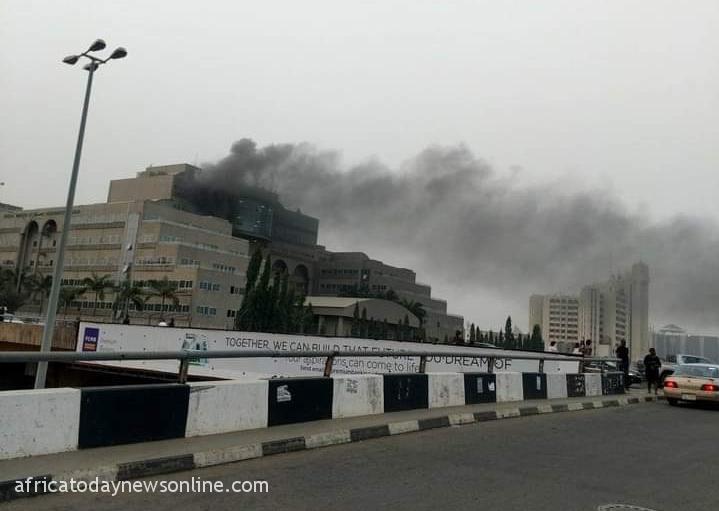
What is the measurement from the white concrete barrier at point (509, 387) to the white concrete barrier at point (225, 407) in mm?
6067

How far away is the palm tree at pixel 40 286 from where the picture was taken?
98.7 m

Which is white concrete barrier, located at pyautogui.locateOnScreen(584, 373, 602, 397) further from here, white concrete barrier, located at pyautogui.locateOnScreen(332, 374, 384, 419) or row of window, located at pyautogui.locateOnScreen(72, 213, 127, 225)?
row of window, located at pyautogui.locateOnScreen(72, 213, 127, 225)

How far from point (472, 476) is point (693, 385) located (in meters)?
11.3

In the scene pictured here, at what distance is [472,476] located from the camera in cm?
602

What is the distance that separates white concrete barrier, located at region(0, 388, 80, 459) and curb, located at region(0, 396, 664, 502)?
25.9 inches

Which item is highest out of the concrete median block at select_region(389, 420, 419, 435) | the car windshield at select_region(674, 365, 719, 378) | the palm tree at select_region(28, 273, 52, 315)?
the palm tree at select_region(28, 273, 52, 315)

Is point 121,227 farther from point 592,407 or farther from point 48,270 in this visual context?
point 592,407

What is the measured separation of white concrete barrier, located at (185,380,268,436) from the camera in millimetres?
6770

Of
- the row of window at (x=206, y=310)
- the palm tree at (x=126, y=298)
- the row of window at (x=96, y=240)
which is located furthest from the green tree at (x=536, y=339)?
the row of window at (x=96, y=240)

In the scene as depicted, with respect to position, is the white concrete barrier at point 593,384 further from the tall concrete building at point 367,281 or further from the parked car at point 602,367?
the tall concrete building at point 367,281

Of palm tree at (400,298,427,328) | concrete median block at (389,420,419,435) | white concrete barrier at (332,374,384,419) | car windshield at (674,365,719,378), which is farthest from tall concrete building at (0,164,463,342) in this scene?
concrete median block at (389,420,419,435)

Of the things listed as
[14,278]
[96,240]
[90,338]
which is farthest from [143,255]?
[90,338]

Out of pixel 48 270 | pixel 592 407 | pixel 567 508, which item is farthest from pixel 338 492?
pixel 48 270

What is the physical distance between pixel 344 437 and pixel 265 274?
250 ft
